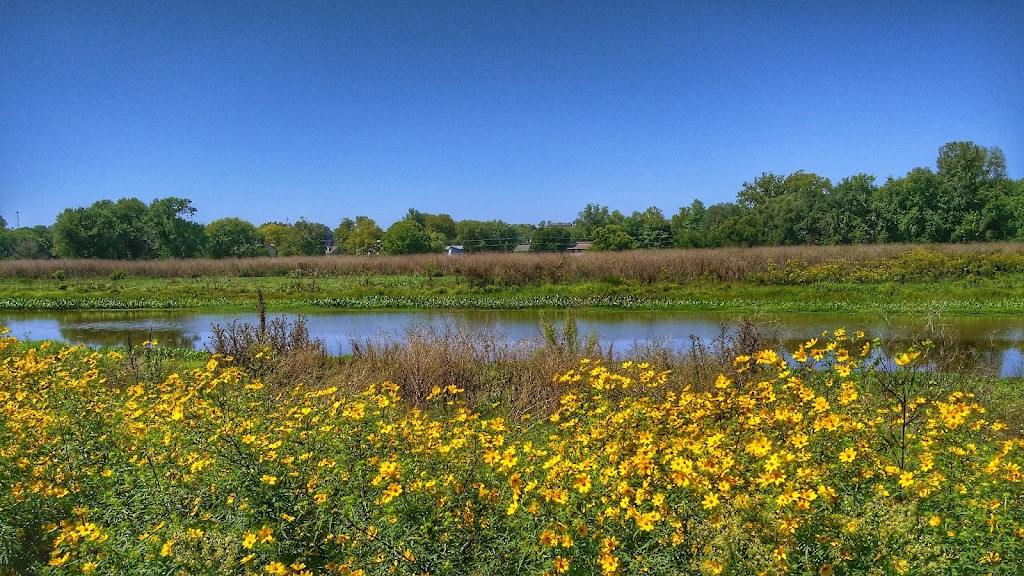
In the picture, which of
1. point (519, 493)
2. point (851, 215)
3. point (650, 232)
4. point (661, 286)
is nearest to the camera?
point (519, 493)

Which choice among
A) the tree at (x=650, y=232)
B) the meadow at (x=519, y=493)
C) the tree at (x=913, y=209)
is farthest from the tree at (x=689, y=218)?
the meadow at (x=519, y=493)

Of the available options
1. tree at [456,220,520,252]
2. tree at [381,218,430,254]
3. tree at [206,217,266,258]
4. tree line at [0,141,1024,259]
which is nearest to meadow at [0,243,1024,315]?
tree line at [0,141,1024,259]

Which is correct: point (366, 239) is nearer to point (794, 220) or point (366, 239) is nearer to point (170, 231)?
point (170, 231)

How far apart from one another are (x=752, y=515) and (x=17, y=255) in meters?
62.2

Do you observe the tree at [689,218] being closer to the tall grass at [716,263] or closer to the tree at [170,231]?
the tall grass at [716,263]

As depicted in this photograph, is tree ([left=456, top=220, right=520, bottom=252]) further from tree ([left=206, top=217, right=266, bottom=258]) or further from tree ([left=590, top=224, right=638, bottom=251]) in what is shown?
tree ([left=590, top=224, right=638, bottom=251])

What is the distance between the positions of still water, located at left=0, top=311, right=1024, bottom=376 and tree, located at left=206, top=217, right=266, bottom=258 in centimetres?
4066

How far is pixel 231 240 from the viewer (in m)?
70.8

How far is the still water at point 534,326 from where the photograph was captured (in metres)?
13.7

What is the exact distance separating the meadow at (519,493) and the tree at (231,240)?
6056 cm

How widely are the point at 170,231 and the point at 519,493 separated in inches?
2338

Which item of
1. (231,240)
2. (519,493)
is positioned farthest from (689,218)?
(519,493)

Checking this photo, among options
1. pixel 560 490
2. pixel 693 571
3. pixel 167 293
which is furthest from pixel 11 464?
pixel 167 293

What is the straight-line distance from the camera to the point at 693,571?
2.61 meters
